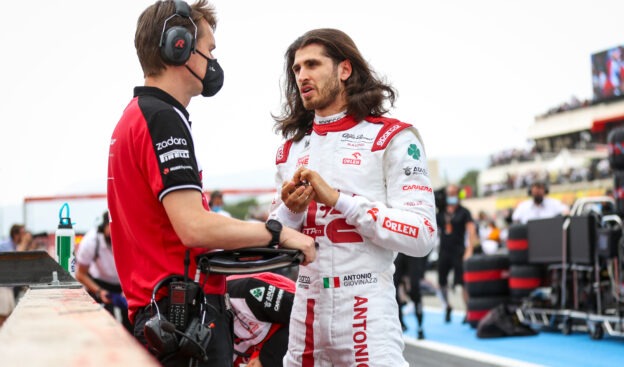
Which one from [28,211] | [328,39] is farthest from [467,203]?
[328,39]

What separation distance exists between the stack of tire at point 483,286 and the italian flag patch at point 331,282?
8.27 meters

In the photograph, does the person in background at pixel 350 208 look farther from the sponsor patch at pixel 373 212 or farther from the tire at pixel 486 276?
the tire at pixel 486 276

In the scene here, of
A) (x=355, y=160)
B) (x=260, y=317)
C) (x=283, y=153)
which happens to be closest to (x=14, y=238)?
(x=260, y=317)

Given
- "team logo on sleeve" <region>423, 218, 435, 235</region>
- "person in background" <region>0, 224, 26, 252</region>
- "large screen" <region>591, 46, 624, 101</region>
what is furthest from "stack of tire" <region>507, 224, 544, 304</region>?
"large screen" <region>591, 46, 624, 101</region>

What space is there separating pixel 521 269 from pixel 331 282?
8131 mm

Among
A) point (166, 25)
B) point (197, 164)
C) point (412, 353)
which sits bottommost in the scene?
point (412, 353)

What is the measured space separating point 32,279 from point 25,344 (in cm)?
198

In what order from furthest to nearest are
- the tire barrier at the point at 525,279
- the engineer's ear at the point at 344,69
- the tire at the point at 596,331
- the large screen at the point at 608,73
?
the large screen at the point at 608,73 < the tire barrier at the point at 525,279 < the tire at the point at 596,331 < the engineer's ear at the point at 344,69

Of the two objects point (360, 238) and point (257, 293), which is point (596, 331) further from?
point (360, 238)

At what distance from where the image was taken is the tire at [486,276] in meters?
10.8

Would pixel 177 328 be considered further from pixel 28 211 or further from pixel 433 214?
pixel 28 211

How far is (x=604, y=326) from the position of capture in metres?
9.24

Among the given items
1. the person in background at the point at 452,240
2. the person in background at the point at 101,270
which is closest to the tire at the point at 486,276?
the person in background at the point at 452,240

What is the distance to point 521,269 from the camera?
1046 centimetres
